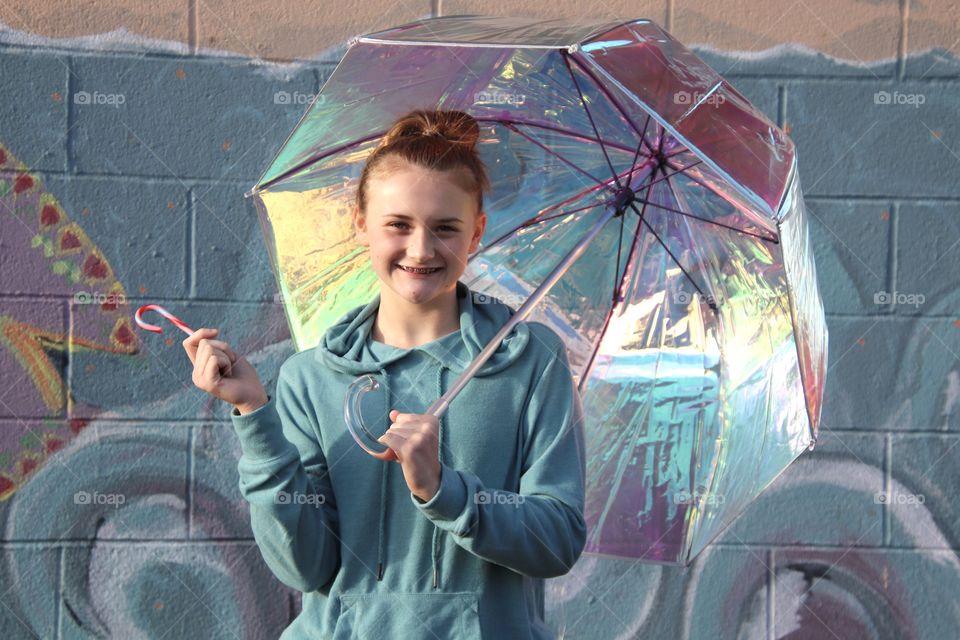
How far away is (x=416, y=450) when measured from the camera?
171 centimetres

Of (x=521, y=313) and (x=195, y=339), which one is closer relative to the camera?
(x=195, y=339)

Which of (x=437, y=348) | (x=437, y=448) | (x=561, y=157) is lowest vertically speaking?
(x=437, y=448)

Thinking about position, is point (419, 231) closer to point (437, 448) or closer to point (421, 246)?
point (421, 246)

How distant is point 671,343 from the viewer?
94.2 inches

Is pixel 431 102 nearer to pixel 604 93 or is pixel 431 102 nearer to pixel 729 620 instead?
pixel 604 93

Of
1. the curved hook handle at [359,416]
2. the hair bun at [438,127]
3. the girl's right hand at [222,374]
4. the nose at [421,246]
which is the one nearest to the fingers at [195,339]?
the girl's right hand at [222,374]

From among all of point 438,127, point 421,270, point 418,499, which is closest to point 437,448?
point 418,499

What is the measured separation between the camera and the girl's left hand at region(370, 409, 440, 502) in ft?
5.60

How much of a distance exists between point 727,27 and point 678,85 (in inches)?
64.4

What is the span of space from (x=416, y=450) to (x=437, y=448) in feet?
0.29

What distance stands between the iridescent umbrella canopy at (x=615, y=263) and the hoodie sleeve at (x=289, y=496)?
1.56 feet

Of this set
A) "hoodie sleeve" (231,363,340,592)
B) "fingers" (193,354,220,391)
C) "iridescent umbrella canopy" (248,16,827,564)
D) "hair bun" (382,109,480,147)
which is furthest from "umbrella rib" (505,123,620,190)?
"fingers" (193,354,220,391)

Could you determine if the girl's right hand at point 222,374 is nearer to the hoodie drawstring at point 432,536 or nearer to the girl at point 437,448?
the girl at point 437,448

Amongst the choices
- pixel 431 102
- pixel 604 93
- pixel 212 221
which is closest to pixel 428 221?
pixel 431 102
